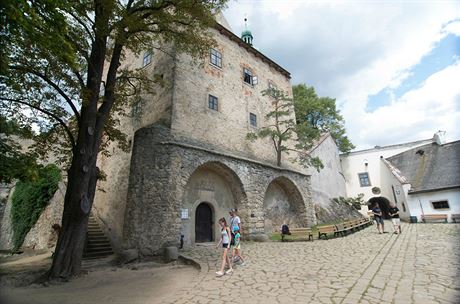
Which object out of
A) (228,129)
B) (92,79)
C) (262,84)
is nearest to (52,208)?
(92,79)

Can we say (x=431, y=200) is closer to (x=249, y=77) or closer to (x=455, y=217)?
(x=455, y=217)

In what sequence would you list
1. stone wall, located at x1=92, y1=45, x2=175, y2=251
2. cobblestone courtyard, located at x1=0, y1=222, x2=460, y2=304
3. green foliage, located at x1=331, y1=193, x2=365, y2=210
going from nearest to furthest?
1. cobblestone courtyard, located at x1=0, y1=222, x2=460, y2=304
2. stone wall, located at x1=92, y1=45, x2=175, y2=251
3. green foliage, located at x1=331, y1=193, x2=365, y2=210

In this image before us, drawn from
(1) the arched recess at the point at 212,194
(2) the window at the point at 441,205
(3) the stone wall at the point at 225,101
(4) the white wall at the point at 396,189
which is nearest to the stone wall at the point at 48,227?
(1) the arched recess at the point at 212,194

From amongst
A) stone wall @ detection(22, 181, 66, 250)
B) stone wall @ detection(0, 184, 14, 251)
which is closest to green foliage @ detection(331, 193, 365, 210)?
stone wall @ detection(22, 181, 66, 250)

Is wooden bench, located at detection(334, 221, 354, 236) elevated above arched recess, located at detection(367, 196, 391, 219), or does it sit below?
below

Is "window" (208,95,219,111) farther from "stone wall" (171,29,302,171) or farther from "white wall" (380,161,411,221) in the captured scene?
"white wall" (380,161,411,221)

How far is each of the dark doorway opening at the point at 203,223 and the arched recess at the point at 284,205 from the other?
4.04 meters

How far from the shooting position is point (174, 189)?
31.5 ft

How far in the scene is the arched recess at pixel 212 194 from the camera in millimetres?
10875

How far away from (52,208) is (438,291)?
53.4 ft

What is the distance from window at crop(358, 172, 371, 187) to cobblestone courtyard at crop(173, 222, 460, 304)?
717 inches

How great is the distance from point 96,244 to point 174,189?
5036 mm

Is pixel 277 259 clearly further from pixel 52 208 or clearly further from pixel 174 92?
pixel 52 208

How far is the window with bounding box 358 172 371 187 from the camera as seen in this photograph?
24891 mm
